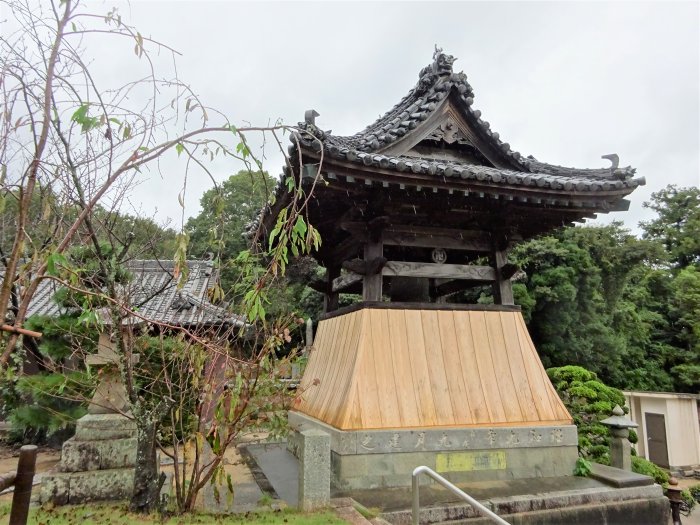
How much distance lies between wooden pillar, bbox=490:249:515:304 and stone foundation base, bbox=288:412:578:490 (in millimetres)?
1886

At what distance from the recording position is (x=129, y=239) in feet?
26.3

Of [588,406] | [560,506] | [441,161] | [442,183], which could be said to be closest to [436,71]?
[441,161]

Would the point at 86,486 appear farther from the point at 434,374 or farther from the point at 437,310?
the point at 437,310

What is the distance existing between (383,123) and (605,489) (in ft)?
21.2

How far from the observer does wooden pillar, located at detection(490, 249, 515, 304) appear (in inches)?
268

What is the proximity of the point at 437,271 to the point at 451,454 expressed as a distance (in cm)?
250

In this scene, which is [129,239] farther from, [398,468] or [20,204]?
[20,204]

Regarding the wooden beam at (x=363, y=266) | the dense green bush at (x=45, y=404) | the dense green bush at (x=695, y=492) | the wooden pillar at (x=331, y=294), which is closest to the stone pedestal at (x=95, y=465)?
the dense green bush at (x=45, y=404)

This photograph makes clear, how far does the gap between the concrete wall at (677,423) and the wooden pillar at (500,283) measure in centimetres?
1181

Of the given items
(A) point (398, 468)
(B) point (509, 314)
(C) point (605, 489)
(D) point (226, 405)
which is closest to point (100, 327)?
(D) point (226, 405)

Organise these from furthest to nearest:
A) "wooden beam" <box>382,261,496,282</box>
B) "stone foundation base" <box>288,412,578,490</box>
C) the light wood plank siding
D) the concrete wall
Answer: the concrete wall → "wooden beam" <box>382,261,496,282</box> → the light wood plank siding → "stone foundation base" <box>288,412,578,490</box>

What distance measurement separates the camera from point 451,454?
560cm

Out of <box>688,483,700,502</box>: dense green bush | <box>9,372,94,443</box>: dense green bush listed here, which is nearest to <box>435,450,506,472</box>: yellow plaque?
<box>9,372,94,443</box>: dense green bush

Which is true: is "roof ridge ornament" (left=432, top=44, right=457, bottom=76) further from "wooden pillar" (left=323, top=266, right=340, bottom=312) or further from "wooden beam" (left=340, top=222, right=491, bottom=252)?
"wooden pillar" (left=323, top=266, right=340, bottom=312)
